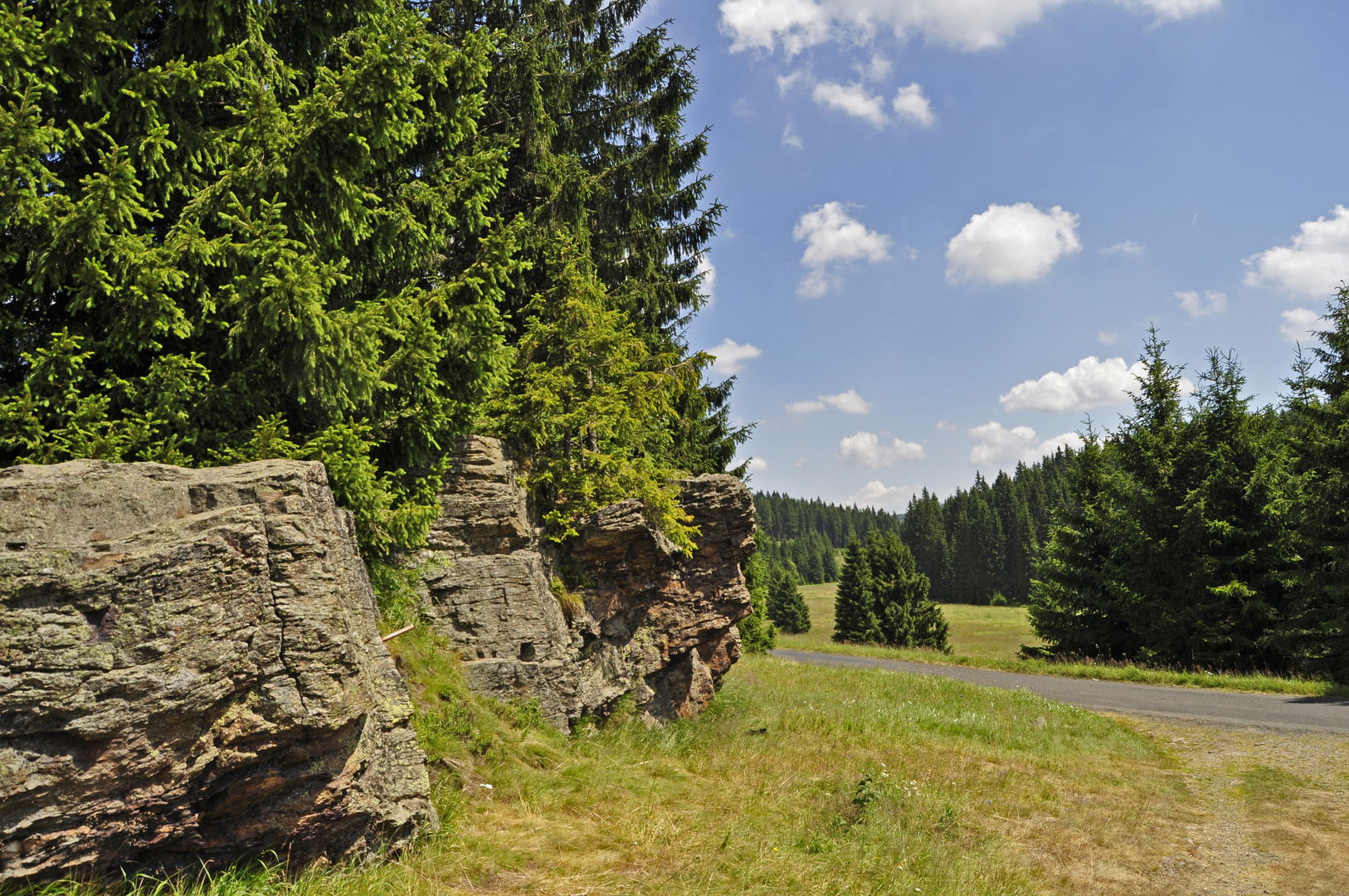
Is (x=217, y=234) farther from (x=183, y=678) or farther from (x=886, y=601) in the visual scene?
(x=886, y=601)

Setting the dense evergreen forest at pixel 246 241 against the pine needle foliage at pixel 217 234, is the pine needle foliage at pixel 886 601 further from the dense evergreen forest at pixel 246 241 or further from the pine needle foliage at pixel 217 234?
the pine needle foliage at pixel 217 234

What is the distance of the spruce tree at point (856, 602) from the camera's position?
50.9 metres

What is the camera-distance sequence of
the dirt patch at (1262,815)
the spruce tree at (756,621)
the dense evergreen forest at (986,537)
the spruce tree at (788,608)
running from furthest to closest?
1. the dense evergreen forest at (986,537)
2. the spruce tree at (788,608)
3. the spruce tree at (756,621)
4. the dirt patch at (1262,815)

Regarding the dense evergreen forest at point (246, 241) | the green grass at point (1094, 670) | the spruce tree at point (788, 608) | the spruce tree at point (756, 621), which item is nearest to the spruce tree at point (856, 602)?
the green grass at point (1094, 670)

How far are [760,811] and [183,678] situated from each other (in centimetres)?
592

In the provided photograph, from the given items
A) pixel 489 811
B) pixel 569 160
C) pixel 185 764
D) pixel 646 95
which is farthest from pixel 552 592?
pixel 646 95


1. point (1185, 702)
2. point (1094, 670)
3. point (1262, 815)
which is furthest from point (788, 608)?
point (1262, 815)

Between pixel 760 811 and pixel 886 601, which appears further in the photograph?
pixel 886 601

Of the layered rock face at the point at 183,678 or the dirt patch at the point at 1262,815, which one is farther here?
the dirt patch at the point at 1262,815

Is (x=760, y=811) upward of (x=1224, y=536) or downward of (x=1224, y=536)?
downward

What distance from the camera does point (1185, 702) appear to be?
1606 centimetres

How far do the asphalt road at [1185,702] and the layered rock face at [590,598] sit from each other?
9.89 meters

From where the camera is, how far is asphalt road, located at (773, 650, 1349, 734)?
531 inches

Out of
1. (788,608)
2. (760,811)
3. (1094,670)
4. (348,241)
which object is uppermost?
(348,241)
